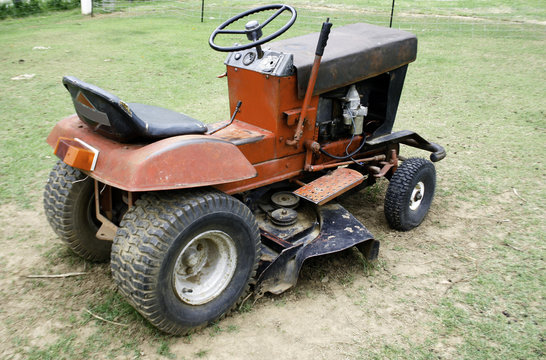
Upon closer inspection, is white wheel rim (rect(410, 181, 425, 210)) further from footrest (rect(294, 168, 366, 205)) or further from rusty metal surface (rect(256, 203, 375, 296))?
rusty metal surface (rect(256, 203, 375, 296))

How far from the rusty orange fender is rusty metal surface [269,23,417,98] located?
0.96 m

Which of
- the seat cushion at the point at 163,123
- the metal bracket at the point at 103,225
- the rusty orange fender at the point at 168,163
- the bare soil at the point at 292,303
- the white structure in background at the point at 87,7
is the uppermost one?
the white structure in background at the point at 87,7

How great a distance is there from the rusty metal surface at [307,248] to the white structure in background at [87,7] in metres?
13.3

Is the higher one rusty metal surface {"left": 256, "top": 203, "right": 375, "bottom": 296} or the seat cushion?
the seat cushion

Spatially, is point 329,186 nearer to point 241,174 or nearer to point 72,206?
point 241,174

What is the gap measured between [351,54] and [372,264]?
63.5 inches

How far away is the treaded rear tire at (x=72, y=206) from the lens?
9.78ft

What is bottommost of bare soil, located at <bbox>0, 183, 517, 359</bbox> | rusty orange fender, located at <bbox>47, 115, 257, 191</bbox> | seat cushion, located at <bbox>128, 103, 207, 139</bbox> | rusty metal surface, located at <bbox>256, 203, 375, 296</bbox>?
bare soil, located at <bbox>0, 183, 517, 359</bbox>

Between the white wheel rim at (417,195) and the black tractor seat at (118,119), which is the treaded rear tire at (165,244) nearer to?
the black tractor seat at (118,119)

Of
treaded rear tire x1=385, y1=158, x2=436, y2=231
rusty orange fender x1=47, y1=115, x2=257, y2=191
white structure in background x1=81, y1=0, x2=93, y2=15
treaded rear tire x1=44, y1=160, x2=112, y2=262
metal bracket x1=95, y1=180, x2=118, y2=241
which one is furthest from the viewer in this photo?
white structure in background x1=81, y1=0, x2=93, y2=15

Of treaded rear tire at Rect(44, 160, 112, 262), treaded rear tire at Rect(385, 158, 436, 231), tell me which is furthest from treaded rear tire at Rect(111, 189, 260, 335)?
treaded rear tire at Rect(385, 158, 436, 231)

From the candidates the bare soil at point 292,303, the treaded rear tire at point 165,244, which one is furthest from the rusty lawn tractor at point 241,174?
the bare soil at point 292,303

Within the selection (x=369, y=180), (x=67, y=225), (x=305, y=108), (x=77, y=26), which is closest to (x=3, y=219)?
(x=67, y=225)

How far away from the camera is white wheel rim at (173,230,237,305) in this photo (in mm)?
2717
